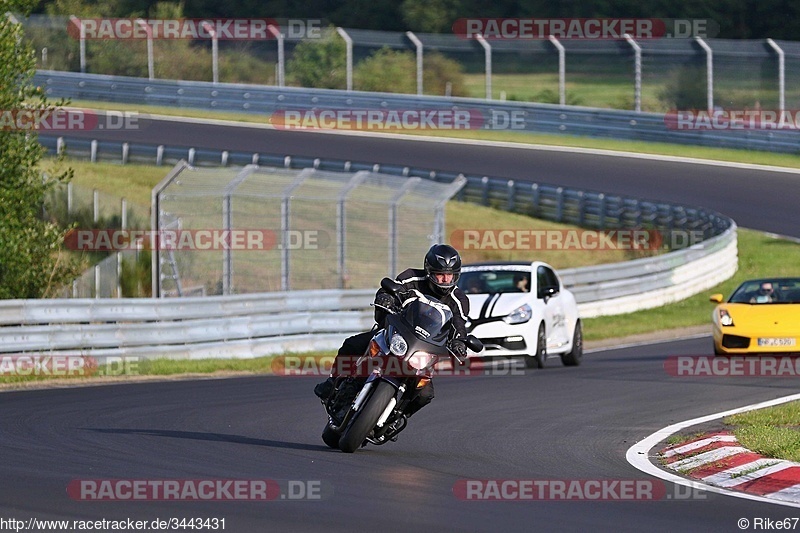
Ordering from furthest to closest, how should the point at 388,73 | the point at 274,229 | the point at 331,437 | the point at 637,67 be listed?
the point at 388,73 < the point at 637,67 < the point at 274,229 < the point at 331,437

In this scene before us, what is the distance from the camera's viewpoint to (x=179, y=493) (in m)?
8.20

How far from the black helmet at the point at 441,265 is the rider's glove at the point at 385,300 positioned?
31 centimetres

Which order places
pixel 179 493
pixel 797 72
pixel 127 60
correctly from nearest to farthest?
pixel 179 493 → pixel 797 72 → pixel 127 60

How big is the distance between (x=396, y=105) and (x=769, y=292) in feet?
83.3

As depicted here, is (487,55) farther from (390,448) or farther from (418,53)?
(390,448)

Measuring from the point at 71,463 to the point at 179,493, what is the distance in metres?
1.52

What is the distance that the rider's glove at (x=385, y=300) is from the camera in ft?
32.6

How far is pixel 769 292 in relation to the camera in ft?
62.7

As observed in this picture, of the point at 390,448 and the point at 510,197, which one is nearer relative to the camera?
the point at 390,448

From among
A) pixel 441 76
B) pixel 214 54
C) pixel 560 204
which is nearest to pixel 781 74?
pixel 560 204

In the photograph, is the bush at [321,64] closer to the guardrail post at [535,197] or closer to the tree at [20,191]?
the guardrail post at [535,197]

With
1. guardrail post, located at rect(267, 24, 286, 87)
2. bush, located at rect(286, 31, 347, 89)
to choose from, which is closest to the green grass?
guardrail post, located at rect(267, 24, 286, 87)

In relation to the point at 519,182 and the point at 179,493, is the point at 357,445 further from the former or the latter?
the point at 519,182

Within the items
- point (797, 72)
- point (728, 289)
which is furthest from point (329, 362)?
point (797, 72)
